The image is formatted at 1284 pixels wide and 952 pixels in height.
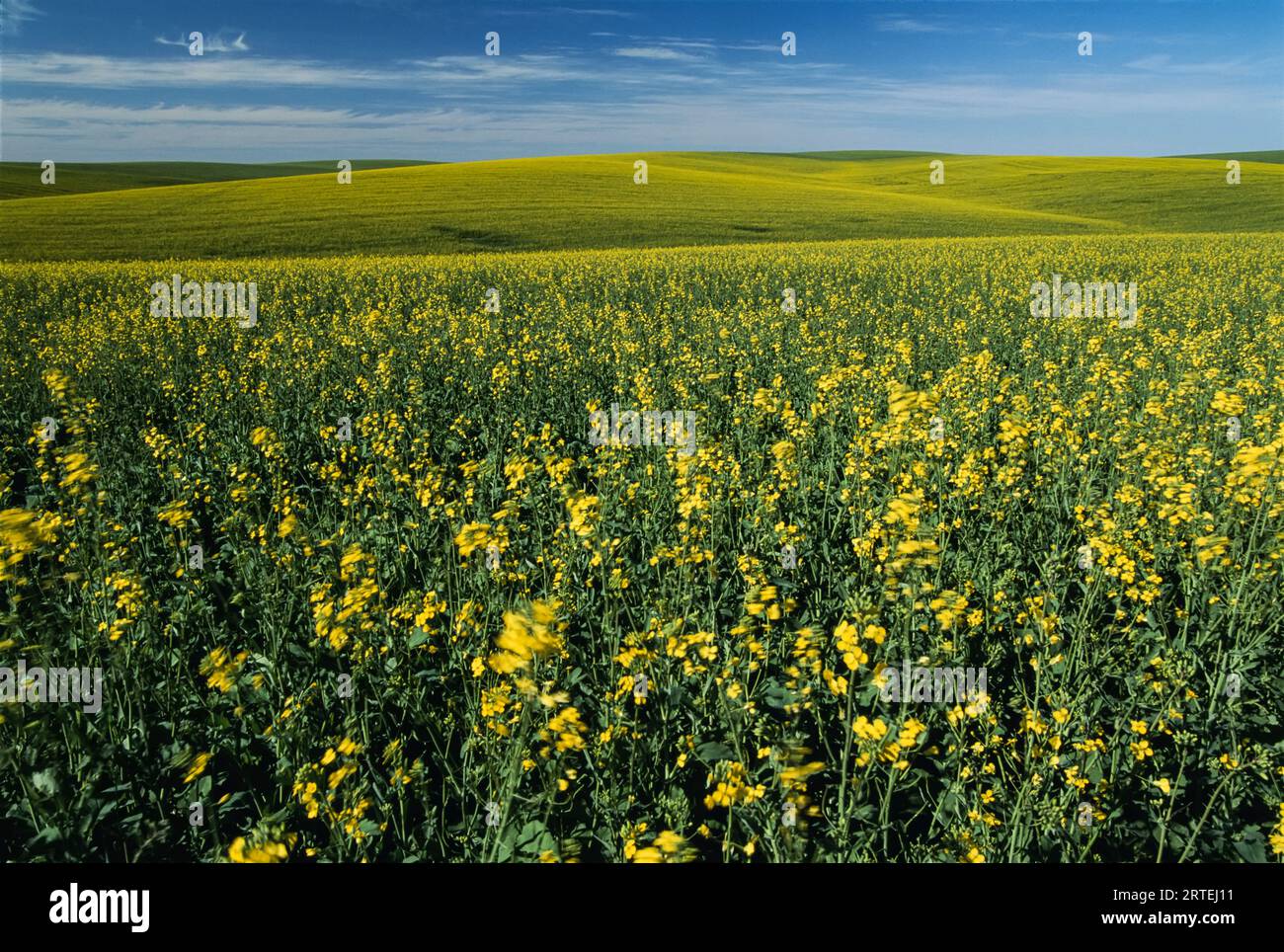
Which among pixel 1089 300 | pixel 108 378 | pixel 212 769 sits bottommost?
pixel 212 769

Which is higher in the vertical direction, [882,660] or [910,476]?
[910,476]

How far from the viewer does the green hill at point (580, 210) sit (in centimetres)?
3055

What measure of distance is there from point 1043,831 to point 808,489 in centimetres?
322

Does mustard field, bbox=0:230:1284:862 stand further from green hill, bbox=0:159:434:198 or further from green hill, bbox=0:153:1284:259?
green hill, bbox=0:159:434:198

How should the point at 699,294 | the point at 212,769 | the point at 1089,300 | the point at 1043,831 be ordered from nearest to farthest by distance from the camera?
the point at 1043,831 < the point at 212,769 < the point at 1089,300 < the point at 699,294

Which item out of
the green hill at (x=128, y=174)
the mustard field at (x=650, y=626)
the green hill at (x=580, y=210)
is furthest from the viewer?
the green hill at (x=128, y=174)

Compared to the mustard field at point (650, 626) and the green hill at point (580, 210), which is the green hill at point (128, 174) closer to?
the green hill at point (580, 210)

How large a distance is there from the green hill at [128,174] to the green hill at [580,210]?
17193 millimetres

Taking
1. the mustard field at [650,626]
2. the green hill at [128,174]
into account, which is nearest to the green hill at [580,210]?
the green hill at [128,174]

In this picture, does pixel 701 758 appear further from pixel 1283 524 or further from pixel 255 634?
pixel 1283 524

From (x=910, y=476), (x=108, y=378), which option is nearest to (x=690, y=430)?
(x=910, y=476)

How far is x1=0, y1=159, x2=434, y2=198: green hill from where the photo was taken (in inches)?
2295

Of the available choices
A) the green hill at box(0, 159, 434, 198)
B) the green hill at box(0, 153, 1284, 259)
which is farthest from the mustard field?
the green hill at box(0, 159, 434, 198)
